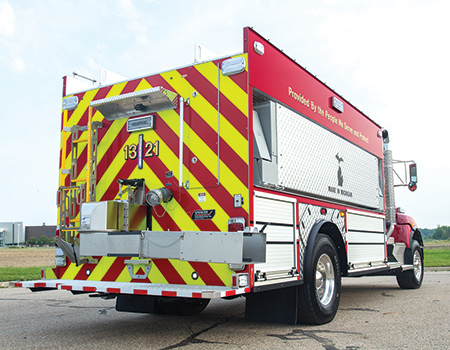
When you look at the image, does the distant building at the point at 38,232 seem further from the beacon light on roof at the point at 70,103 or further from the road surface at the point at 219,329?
the beacon light on roof at the point at 70,103

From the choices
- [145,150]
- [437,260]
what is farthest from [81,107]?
[437,260]

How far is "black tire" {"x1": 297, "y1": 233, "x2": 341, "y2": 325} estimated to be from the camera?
213 inches

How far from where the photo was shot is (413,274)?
391 inches

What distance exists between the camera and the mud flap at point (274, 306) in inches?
211

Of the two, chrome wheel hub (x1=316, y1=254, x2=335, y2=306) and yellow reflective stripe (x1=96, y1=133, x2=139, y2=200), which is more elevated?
yellow reflective stripe (x1=96, y1=133, x2=139, y2=200)

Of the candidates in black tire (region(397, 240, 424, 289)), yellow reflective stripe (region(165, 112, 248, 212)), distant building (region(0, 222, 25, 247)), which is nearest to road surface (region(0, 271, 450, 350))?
yellow reflective stripe (region(165, 112, 248, 212))

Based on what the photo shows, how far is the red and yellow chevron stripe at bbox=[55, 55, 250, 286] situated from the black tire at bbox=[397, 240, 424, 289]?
6.52m

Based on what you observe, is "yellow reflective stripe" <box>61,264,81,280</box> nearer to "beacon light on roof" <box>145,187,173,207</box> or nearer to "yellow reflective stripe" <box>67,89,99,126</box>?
"beacon light on roof" <box>145,187,173,207</box>

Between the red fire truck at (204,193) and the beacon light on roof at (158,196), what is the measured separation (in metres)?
Answer: 0.02

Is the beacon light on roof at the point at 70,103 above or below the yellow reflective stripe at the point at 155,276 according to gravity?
above

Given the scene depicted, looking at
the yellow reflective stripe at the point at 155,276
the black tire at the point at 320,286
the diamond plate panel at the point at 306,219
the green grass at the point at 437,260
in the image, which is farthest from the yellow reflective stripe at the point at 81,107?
the green grass at the point at 437,260

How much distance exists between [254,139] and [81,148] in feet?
7.78

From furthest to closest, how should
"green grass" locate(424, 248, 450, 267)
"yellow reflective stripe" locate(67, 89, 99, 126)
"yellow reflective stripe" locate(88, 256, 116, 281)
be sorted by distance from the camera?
"green grass" locate(424, 248, 450, 267)
"yellow reflective stripe" locate(67, 89, 99, 126)
"yellow reflective stripe" locate(88, 256, 116, 281)

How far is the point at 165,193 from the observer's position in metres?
5.09
